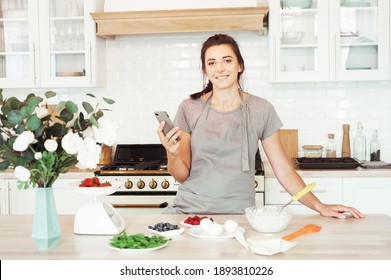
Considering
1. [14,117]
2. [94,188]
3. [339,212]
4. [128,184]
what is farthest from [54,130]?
[128,184]

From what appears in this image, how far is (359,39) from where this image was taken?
4492 mm

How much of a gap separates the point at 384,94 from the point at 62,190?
9.10ft

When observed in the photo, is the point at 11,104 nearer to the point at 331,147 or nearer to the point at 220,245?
the point at 220,245

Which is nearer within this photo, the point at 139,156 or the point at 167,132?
the point at 167,132

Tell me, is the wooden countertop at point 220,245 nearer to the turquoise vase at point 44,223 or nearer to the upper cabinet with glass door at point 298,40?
the turquoise vase at point 44,223

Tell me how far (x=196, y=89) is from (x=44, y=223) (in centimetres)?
299

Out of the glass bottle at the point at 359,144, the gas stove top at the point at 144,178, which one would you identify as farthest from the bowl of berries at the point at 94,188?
the glass bottle at the point at 359,144

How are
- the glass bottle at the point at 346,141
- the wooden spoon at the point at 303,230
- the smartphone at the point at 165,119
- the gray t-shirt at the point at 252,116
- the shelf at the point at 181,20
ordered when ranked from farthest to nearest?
1. the glass bottle at the point at 346,141
2. the shelf at the point at 181,20
3. the gray t-shirt at the point at 252,116
4. the smartphone at the point at 165,119
5. the wooden spoon at the point at 303,230

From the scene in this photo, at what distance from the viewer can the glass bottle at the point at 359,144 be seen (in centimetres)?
479

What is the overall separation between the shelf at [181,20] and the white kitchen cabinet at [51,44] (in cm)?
19

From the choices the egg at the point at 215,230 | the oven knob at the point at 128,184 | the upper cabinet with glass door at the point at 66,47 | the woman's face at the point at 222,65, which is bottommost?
the oven knob at the point at 128,184

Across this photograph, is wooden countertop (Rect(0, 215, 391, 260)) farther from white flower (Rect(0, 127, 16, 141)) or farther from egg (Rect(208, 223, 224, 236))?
white flower (Rect(0, 127, 16, 141))

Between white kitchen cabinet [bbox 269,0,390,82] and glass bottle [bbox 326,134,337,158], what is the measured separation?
1.85 ft

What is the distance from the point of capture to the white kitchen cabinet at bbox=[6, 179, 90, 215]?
4.41m
